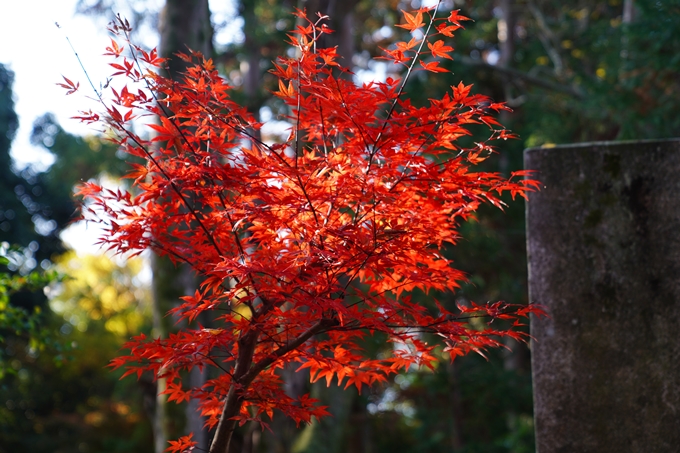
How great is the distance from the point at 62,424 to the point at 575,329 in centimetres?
871

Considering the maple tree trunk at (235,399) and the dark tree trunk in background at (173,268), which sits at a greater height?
the dark tree trunk in background at (173,268)

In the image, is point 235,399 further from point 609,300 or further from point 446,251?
point 446,251

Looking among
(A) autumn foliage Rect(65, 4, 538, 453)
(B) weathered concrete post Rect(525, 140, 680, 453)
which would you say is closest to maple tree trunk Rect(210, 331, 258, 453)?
(A) autumn foliage Rect(65, 4, 538, 453)

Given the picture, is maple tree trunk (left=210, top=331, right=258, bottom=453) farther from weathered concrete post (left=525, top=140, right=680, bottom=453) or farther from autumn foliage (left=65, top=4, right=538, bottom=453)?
weathered concrete post (left=525, top=140, right=680, bottom=453)

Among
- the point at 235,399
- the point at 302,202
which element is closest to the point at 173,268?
the point at 235,399

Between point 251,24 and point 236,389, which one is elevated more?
point 251,24

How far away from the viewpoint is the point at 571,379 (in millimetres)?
2646

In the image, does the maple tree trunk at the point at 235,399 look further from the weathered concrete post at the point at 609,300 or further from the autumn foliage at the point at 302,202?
the weathered concrete post at the point at 609,300

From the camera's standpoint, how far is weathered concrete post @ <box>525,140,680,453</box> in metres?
2.58

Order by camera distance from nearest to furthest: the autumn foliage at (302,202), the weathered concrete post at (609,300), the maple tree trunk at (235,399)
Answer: the autumn foliage at (302,202)
the maple tree trunk at (235,399)
the weathered concrete post at (609,300)

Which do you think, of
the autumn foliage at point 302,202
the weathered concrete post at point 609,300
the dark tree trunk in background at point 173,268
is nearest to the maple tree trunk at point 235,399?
the autumn foliage at point 302,202

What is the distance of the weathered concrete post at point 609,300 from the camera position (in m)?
2.58

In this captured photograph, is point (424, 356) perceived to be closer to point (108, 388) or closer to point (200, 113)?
point (200, 113)

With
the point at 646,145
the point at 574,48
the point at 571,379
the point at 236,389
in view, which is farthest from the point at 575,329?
the point at 574,48
